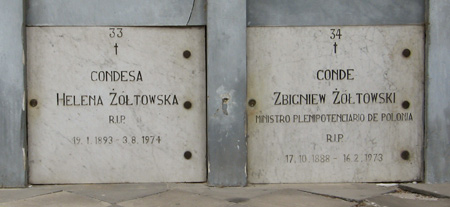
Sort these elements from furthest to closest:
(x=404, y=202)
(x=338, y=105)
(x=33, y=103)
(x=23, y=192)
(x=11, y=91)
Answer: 1. (x=338, y=105)
2. (x=33, y=103)
3. (x=11, y=91)
4. (x=23, y=192)
5. (x=404, y=202)

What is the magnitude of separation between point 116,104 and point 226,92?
105cm

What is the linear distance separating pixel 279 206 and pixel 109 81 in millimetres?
1983

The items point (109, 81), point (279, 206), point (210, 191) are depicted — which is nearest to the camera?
point (279, 206)

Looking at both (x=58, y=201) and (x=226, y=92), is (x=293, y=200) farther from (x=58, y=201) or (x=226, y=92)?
(x=58, y=201)

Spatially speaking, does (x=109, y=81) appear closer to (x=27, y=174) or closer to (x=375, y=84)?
(x=27, y=174)

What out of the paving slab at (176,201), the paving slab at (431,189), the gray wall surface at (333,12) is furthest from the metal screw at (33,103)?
the paving slab at (431,189)

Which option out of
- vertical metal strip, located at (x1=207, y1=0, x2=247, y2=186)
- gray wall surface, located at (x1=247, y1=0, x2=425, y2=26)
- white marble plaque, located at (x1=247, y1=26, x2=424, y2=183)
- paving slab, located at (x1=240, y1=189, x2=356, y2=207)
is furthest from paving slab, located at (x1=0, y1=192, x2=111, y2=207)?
gray wall surface, located at (x1=247, y1=0, x2=425, y2=26)

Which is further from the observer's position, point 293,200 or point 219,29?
point 219,29

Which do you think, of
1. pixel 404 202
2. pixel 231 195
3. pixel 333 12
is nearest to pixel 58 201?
pixel 231 195

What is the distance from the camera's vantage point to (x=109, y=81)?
466cm

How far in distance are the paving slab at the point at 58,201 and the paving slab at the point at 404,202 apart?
2.14m

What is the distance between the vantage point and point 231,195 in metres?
A: 4.23

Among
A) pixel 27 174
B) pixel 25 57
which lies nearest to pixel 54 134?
pixel 27 174

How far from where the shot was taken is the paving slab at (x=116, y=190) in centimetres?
414
